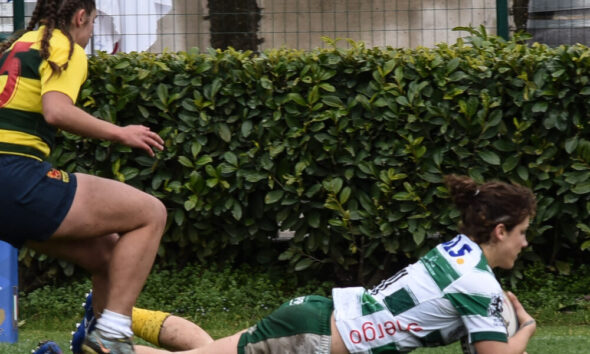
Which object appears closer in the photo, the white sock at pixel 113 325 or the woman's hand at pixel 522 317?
the white sock at pixel 113 325

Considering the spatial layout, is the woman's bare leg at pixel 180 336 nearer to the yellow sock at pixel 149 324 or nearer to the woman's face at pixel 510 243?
the yellow sock at pixel 149 324

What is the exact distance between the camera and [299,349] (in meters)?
4.01

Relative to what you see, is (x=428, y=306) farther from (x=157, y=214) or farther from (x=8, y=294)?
(x=8, y=294)

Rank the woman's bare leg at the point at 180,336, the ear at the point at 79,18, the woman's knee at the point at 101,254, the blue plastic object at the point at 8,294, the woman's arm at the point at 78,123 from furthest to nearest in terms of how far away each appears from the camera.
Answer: the blue plastic object at the point at 8,294 → the woman's bare leg at the point at 180,336 → the woman's knee at the point at 101,254 → the ear at the point at 79,18 → the woman's arm at the point at 78,123

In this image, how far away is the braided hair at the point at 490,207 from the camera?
13.2ft

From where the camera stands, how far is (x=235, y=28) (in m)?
9.07

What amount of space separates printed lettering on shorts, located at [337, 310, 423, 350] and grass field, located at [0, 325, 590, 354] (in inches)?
72.4

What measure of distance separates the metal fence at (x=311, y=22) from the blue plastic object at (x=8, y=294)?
2.70m

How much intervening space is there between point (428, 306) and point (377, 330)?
0.23m

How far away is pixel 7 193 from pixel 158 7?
5.21 metres

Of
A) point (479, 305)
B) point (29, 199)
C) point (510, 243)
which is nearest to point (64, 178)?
point (29, 199)

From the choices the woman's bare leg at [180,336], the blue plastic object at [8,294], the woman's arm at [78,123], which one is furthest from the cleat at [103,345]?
the blue plastic object at [8,294]

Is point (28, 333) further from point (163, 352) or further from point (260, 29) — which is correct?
point (260, 29)

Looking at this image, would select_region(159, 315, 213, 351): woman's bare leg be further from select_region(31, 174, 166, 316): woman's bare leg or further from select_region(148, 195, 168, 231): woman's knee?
select_region(148, 195, 168, 231): woman's knee
